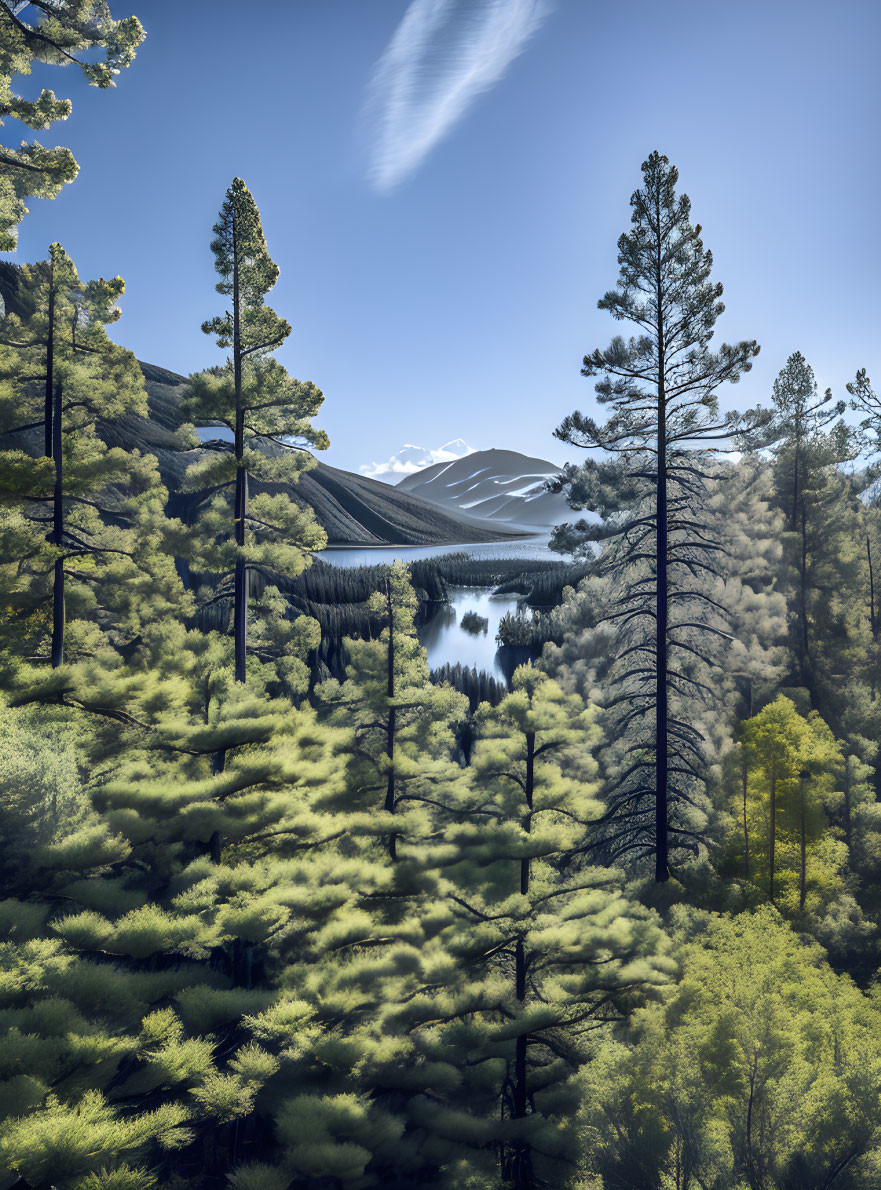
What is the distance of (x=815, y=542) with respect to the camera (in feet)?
82.3

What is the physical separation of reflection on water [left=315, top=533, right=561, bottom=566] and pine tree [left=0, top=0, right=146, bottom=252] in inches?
757

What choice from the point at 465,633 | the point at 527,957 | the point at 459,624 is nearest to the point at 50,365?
the point at 527,957

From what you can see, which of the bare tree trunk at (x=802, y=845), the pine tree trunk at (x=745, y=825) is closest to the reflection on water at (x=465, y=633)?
the pine tree trunk at (x=745, y=825)

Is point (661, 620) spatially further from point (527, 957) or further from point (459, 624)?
point (459, 624)

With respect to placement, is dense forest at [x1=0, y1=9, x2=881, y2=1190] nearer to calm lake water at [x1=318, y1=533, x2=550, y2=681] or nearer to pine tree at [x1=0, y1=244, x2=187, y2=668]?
pine tree at [x1=0, y1=244, x2=187, y2=668]

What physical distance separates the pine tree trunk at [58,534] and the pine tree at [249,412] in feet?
9.49

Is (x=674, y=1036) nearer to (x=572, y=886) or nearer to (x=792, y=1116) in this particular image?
(x=792, y=1116)

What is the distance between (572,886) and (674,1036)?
292 centimetres

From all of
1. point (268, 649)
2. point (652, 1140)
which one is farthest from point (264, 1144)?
point (268, 649)

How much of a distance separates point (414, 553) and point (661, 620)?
35159 millimetres

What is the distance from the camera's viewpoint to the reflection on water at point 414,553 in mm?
37416

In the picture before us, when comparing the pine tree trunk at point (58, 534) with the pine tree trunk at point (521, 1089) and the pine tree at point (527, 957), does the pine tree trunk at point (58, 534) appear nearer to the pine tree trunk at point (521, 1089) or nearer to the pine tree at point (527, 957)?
the pine tree at point (527, 957)

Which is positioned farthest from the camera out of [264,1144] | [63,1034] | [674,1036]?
[264,1144]

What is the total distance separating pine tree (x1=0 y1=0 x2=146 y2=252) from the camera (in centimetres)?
858
